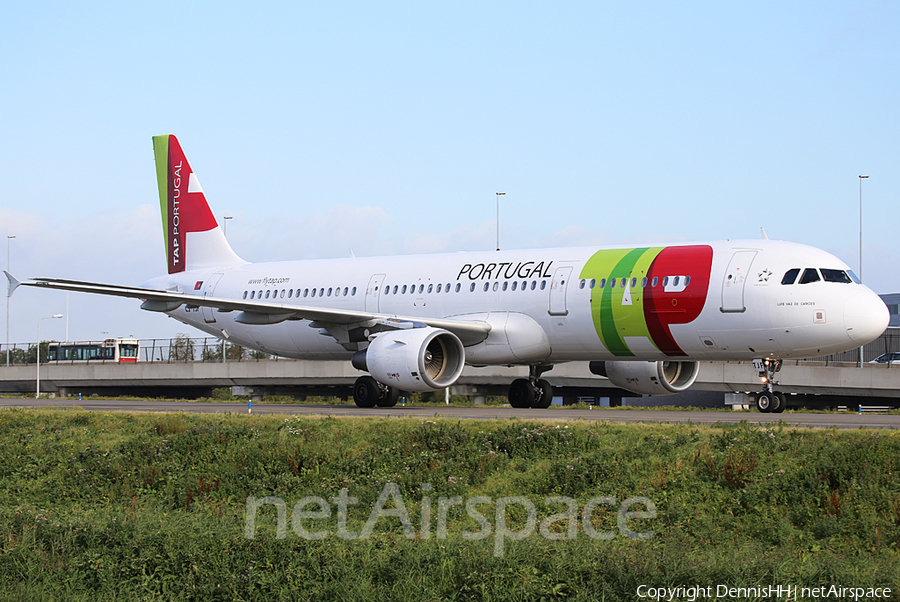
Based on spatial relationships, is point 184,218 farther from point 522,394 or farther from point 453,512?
point 453,512

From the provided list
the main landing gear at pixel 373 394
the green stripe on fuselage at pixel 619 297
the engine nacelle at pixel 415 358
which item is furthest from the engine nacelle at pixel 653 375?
the main landing gear at pixel 373 394

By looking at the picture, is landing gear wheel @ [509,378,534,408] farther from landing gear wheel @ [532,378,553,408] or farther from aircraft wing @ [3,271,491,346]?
aircraft wing @ [3,271,491,346]

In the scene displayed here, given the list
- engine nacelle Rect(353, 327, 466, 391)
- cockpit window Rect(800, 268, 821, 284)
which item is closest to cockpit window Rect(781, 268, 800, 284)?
cockpit window Rect(800, 268, 821, 284)

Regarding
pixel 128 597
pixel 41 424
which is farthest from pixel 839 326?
pixel 41 424

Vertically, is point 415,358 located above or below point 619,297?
below

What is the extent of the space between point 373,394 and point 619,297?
689 cm

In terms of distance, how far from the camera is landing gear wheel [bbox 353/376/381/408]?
25203 millimetres

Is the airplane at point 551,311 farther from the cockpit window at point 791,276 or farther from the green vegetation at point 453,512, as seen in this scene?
the green vegetation at point 453,512

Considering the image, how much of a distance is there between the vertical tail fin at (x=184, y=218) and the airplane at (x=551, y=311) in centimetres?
258

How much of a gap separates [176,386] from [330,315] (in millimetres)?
30620

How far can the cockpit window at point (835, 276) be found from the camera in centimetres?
2098

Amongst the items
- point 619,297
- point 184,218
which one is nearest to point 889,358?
point 619,297

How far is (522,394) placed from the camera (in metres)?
27.5

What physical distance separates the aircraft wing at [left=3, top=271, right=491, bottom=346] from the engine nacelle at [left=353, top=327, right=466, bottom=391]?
0.67 m
